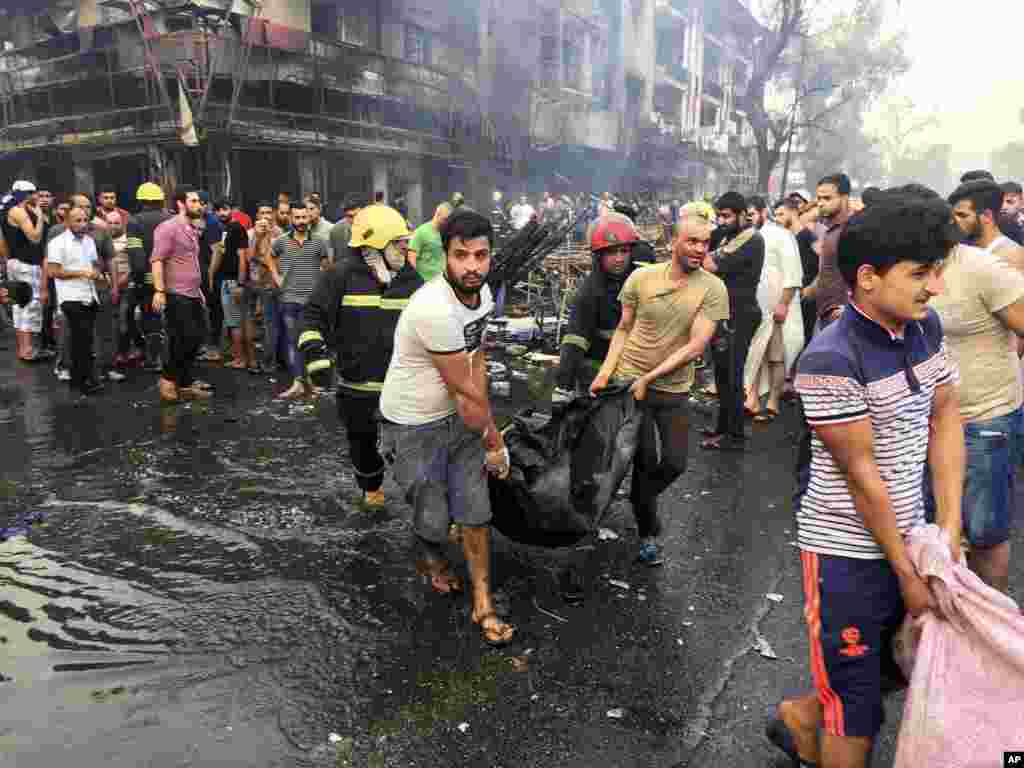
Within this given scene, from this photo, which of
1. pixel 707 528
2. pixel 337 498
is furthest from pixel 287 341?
pixel 707 528

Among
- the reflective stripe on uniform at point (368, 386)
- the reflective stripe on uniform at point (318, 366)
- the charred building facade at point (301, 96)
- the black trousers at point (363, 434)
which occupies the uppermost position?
the charred building facade at point (301, 96)

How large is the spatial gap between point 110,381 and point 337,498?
4723 millimetres

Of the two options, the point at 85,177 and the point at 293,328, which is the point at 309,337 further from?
the point at 85,177

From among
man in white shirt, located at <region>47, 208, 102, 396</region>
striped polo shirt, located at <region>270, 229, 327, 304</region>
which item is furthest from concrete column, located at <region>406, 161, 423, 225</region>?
man in white shirt, located at <region>47, 208, 102, 396</region>

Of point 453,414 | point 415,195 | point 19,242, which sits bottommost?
point 453,414

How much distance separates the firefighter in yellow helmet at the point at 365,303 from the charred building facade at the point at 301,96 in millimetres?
10777

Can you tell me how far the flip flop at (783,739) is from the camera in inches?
92.9

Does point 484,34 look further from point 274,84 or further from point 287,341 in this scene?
point 287,341

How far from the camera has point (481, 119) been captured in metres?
22.2

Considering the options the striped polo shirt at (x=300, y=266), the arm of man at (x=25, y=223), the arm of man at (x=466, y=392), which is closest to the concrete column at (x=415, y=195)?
the arm of man at (x=25, y=223)

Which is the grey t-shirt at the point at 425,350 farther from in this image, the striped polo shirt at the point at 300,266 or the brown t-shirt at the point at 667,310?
the striped polo shirt at the point at 300,266

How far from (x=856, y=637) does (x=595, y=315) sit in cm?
257

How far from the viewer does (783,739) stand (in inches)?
94.6

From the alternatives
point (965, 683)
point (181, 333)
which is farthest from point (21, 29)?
point (965, 683)
